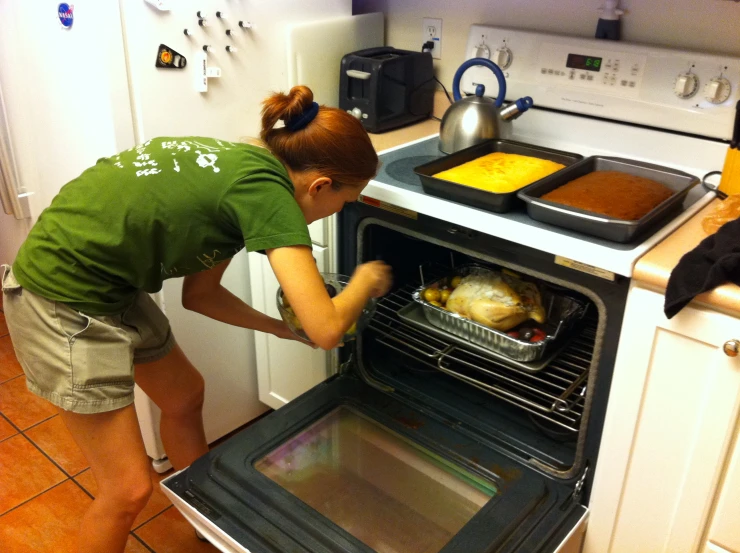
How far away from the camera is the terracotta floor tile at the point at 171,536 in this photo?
5.55 ft

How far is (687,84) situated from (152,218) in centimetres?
114

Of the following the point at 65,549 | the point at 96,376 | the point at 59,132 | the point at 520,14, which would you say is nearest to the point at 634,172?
the point at 520,14

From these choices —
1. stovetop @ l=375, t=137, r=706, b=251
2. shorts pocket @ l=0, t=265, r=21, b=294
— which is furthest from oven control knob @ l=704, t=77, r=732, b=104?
shorts pocket @ l=0, t=265, r=21, b=294

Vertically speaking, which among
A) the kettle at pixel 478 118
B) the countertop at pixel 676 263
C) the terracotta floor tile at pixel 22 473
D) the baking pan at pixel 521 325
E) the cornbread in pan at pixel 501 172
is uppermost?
the kettle at pixel 478 118

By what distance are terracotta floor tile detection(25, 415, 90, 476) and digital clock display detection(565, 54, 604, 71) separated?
5.59 ft

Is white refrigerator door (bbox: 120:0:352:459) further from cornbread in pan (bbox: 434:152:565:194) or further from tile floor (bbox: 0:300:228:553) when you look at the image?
cornbread in pan (bbox: 434:152:565:194)

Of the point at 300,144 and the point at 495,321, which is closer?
the point at 300,144

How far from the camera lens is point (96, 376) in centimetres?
120

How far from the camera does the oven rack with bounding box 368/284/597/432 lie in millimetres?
1428

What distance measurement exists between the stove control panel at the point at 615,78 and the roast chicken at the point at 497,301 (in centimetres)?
48

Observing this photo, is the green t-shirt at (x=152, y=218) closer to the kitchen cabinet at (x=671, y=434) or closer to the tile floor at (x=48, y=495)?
the kitchen cabinet at (x=671, y=434)

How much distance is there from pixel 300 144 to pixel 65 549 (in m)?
1.22

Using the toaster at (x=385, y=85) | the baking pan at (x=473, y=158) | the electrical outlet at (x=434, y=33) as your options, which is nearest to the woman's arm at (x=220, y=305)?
the baking pan at (x=473, y=158)

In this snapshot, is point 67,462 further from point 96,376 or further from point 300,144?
point 300,144
